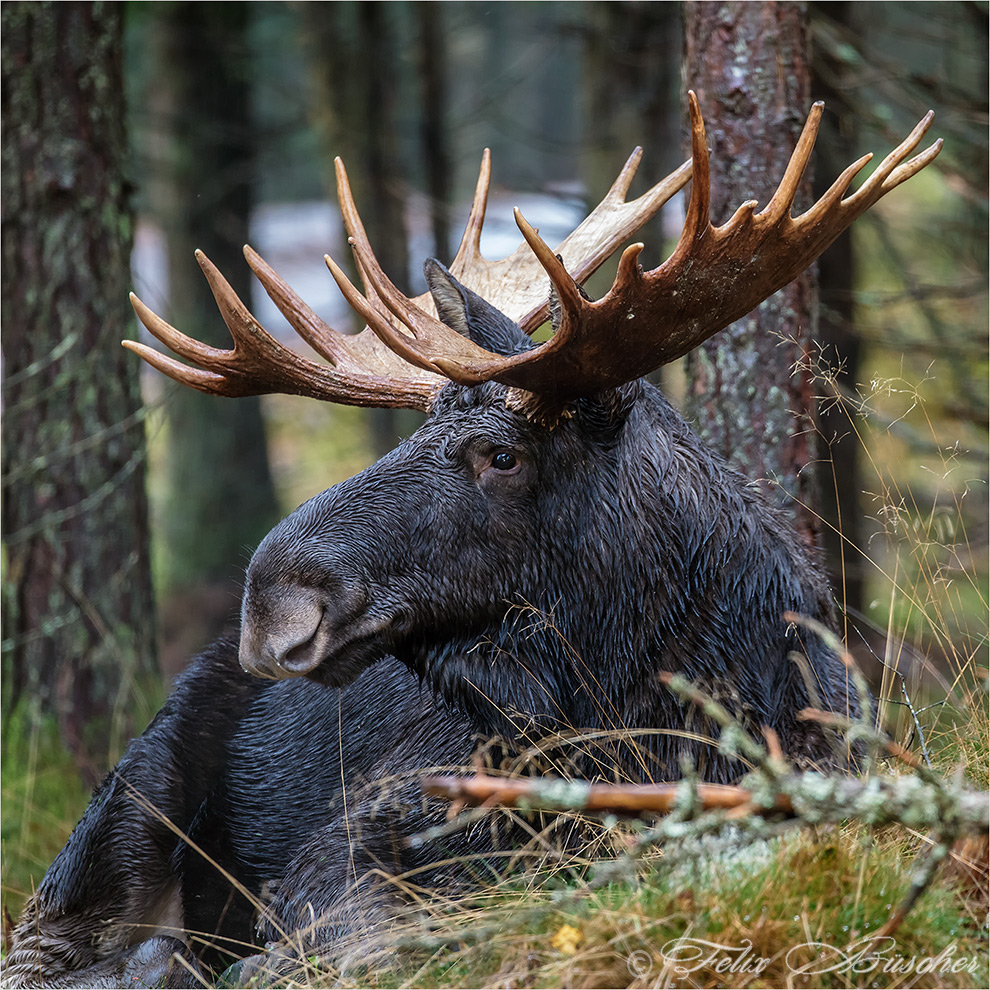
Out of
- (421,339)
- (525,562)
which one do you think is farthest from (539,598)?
(421,339)

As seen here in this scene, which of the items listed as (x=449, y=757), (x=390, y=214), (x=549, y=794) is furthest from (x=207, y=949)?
Result: (x=390, y=214)

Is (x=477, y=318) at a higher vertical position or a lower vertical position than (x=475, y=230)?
lower

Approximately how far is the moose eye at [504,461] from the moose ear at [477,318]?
32 cm

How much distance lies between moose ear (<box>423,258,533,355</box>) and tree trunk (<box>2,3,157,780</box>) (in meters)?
2.55

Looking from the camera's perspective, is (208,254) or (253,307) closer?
(208,254)

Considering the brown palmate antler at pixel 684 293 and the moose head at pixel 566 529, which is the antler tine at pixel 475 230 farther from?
the brown palmate antler at pixel 684 293

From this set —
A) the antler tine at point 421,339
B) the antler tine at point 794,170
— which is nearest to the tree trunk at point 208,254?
the antler tine at point 421,339

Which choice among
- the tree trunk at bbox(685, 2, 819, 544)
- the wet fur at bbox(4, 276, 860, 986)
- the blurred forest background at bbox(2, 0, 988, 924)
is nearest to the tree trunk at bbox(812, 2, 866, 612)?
the blurred forest background at bbox(2, 0, 988, 924)

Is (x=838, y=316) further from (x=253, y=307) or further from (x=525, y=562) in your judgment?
(x=253, y=307)

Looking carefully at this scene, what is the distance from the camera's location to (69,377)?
18.3ft

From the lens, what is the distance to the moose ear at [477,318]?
3373 mm

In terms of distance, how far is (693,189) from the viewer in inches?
117

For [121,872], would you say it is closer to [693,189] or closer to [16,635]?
[16,635]

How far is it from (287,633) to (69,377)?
314 cm
